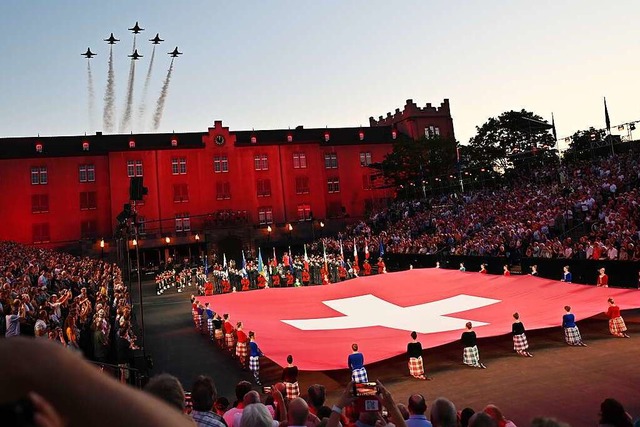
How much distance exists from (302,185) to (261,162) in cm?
593

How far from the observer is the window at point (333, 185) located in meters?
62.5

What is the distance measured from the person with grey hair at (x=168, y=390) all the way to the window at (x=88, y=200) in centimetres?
5703

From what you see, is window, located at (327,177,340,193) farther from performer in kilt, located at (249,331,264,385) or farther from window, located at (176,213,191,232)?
performer in kilt, located at (249,331,264,385)

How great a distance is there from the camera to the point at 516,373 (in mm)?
11969

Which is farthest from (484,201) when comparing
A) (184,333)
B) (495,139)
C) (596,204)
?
(495,139)

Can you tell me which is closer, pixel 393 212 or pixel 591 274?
pixel 591 274

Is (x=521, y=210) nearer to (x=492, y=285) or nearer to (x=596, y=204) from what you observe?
(x=596, y=204)

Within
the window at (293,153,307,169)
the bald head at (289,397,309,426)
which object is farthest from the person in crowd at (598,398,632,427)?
the window at (293,153,307,169)

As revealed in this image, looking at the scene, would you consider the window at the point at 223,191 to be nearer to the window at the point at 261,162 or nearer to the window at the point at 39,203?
the window at the point at 261,162

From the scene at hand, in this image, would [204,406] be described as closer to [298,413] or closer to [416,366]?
[298,413]

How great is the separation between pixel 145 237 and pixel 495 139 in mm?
48349

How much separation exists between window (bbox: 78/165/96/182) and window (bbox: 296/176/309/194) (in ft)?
78.4

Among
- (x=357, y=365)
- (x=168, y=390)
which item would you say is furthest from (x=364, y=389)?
(x=357, y=365)

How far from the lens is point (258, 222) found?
57156mm
